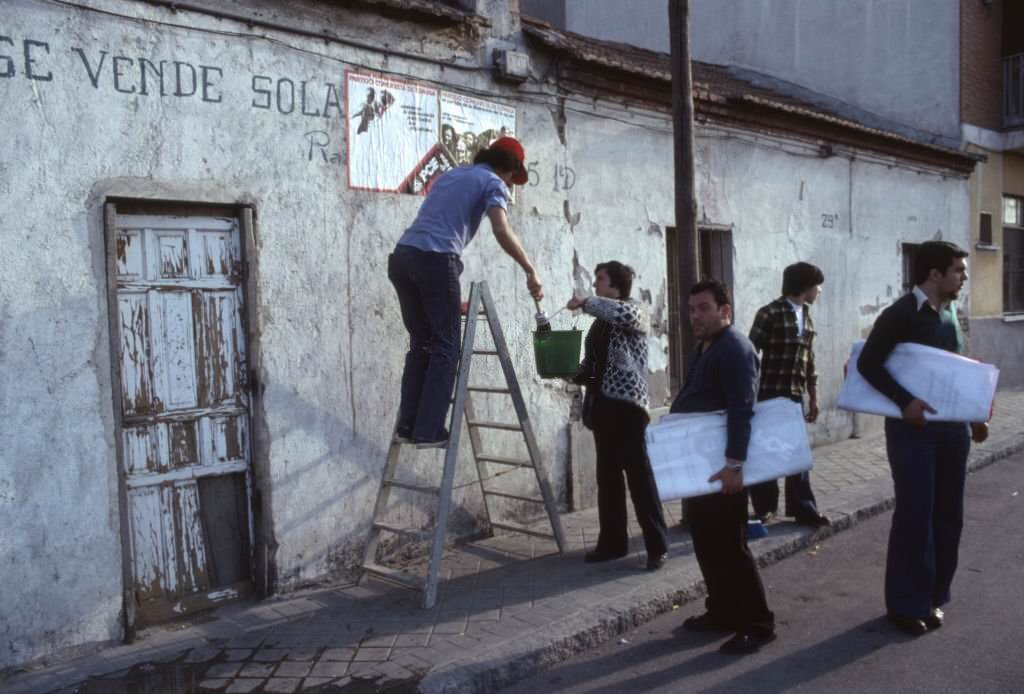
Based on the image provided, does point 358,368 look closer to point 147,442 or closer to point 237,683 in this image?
point 147,442

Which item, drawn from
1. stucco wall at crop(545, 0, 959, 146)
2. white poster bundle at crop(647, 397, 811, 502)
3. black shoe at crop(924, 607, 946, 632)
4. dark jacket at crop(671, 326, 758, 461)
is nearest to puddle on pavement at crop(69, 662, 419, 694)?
white poster bundle at crop(647, 397, 811, 502)

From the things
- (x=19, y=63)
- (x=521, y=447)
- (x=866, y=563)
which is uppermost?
(x=19, y=63)

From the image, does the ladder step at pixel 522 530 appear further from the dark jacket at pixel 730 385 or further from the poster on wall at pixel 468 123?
the poster on wall at pixel 468 123

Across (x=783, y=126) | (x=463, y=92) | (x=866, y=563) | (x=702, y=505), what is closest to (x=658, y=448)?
(x=702, y=505)

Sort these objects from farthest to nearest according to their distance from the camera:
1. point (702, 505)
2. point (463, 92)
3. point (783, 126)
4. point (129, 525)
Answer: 1. point (783, 126)
2. point (463, 92)
3. point (129, 525)
4. point (702, 505)

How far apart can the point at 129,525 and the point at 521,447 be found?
299cm

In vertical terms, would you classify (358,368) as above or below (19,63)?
below

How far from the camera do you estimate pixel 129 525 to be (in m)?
4.68

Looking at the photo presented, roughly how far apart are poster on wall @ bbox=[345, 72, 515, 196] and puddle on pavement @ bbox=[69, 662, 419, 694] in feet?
9.78

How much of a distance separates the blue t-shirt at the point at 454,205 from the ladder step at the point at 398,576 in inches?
72.9

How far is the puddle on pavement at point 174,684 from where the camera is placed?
13.1ft

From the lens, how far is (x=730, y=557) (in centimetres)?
438

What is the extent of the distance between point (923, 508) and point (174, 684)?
12.2ft

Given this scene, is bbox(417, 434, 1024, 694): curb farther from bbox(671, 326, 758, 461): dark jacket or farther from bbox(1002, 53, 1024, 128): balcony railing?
bbox(1002, 53, 1024, 128): balcony railing
